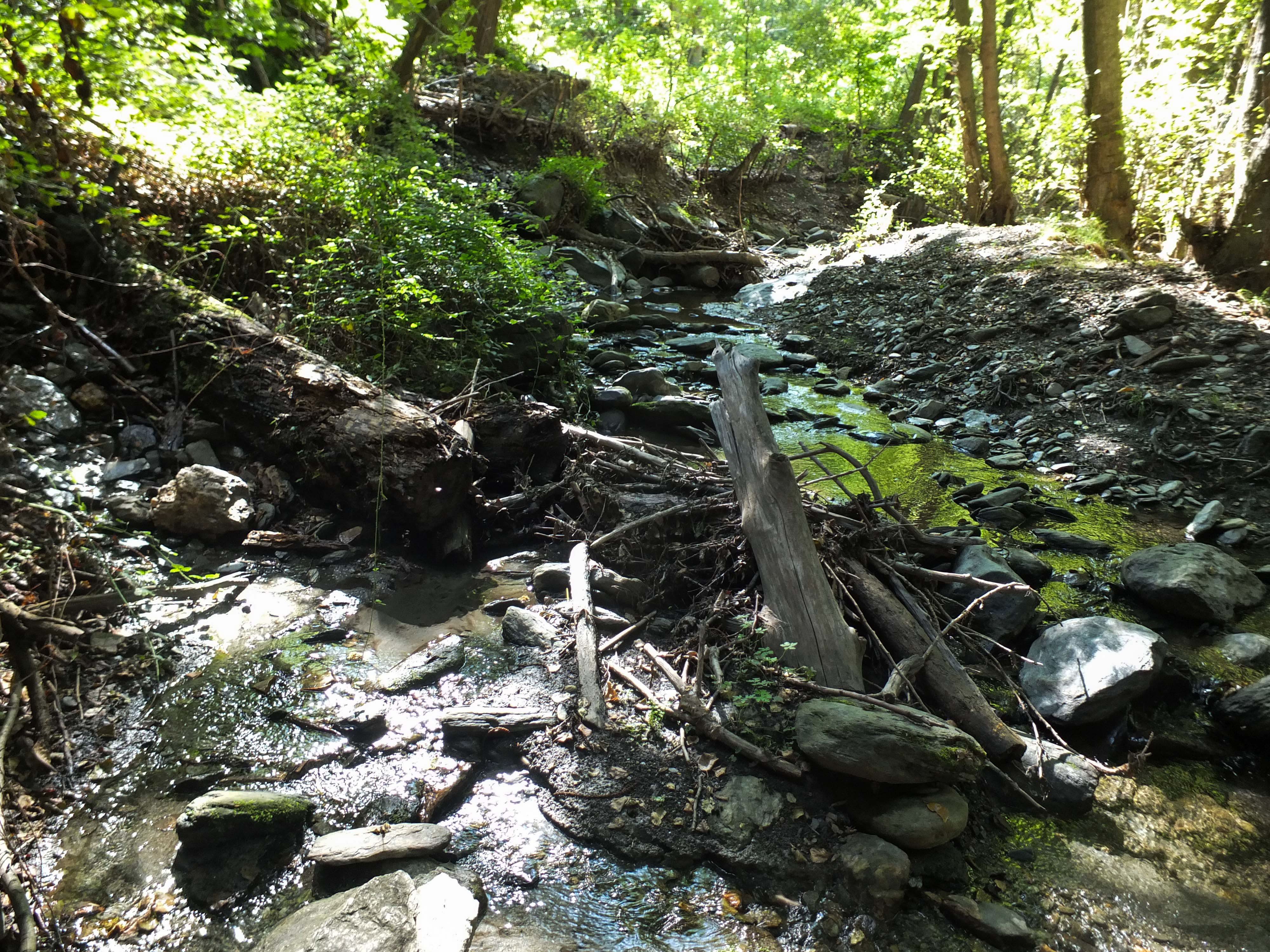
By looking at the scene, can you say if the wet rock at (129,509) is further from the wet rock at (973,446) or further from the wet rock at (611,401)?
the wet rock at (973,446)

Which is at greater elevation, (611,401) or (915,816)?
(611,401)

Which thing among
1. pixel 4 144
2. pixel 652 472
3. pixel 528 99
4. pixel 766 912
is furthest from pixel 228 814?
pixel 528 99

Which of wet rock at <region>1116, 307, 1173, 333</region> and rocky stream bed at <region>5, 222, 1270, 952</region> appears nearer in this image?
rocky stream bed at <region>5, 222, 1270, 952</region>

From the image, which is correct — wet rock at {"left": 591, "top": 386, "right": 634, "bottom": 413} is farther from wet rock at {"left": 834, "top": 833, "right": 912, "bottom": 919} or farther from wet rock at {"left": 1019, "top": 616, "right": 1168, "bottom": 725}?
wet rock at {"left": 834, "top": 833, "right": 912, "bottom": 919}

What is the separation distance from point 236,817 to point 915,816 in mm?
2447

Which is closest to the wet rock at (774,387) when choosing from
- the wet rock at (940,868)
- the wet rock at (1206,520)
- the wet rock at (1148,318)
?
the wet rock at (1148,318)

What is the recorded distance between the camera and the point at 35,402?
4.05 m

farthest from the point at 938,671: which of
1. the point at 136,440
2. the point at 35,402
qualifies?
the point at 35,402

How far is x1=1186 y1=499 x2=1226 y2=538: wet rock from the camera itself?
194 inches

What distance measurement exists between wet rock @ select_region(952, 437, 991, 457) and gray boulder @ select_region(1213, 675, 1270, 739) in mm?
3585

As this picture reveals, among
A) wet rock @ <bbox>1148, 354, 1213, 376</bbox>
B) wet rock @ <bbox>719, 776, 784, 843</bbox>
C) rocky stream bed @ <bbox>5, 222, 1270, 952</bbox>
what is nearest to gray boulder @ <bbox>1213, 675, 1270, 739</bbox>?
rocky stream bed @ <bbox>5, 222, 1270, 952</bbox>

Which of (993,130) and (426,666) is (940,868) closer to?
(426,666)

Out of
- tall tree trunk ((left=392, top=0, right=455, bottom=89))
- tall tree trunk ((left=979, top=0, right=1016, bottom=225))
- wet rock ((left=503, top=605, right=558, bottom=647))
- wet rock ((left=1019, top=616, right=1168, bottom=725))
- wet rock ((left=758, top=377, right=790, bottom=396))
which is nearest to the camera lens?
wet rock ((left=1019, top=616, right=1168, bottom=725))

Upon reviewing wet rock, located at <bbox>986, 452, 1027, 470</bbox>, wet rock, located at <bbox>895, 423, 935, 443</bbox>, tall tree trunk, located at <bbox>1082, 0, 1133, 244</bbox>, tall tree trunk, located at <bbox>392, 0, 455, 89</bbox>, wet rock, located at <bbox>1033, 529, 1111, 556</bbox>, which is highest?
tall tree trunk, located at <bbox>392, 0, 455, 89</bbox>
